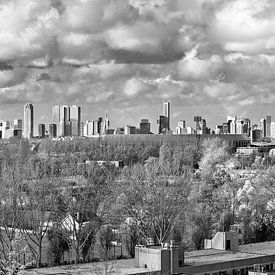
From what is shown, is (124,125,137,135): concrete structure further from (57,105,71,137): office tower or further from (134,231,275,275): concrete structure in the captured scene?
(134,231,275,275): concrete structure

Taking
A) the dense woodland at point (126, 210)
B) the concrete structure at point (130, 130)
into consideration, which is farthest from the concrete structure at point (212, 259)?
the concrete structure at point (130, 130)

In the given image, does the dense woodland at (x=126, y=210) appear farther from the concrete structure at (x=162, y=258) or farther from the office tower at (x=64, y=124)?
the office tower at (x=64, y=124)

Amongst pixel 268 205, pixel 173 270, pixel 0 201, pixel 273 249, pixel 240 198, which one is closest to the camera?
pixel 173 270

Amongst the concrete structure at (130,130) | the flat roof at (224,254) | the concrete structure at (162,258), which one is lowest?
the flat roof at (224,254)

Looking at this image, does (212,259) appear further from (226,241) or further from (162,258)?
(162,258)

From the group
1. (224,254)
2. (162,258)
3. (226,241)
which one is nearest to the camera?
(162,258)

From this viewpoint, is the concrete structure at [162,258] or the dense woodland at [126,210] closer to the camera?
the concrete structure at [162,258]

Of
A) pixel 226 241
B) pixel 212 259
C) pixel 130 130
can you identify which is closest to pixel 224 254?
pixel 226 241

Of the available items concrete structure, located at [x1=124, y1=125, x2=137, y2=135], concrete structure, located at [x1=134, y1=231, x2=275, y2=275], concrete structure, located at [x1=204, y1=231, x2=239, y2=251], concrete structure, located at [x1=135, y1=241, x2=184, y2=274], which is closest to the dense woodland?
concrete structure, located at [x1=204, y1=231, x2=239, y2=251]

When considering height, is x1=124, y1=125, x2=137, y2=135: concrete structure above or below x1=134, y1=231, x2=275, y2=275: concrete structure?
above

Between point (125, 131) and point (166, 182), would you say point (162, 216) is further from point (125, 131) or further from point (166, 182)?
point (125, 131)

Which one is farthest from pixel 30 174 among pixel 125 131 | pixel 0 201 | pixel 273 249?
pixel 125 131
